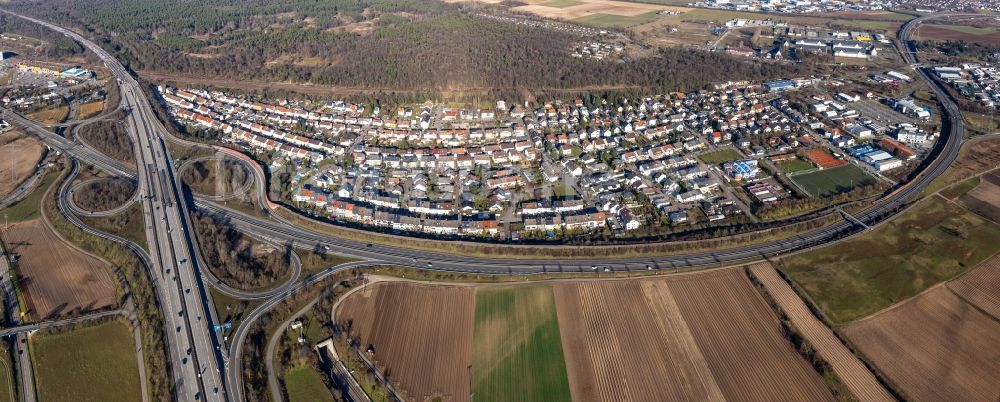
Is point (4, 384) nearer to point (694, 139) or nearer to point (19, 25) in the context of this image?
point (694, 139)

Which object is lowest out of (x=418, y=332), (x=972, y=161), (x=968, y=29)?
(x=418, y=332)

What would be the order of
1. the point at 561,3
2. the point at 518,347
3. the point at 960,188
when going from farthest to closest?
the point at 561,3 < the point at 960,188 < the point at 518,347

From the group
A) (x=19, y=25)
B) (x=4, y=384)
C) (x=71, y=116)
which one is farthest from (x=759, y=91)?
(x=19, y=25)

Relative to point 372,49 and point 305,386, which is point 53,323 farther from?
point 372,49

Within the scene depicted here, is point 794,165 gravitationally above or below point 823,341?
above

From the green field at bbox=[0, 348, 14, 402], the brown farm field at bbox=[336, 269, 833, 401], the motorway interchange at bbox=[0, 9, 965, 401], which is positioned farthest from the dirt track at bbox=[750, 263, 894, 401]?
the green field at bbox=[0, 348, 14, 402]

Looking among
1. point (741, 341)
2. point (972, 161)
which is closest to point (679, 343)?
point (741, 341)

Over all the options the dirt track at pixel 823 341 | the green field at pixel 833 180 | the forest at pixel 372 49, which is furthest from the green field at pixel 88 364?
the green field at pixel 833 180

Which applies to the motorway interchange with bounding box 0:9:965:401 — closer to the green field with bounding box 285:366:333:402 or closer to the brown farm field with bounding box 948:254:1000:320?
the green field with bounding box 285:366:333:402
